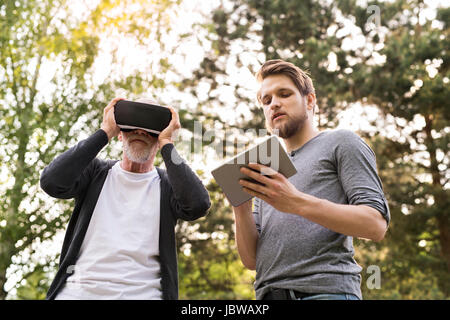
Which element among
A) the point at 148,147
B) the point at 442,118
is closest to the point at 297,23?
the point at 442,118

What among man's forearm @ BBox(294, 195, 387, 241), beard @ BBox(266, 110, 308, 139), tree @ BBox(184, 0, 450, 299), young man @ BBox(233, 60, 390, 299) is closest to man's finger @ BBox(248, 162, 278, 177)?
young man @ BBox(233, 60, 390, 299)

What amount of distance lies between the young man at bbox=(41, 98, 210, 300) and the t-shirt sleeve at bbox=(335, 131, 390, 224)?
83cm

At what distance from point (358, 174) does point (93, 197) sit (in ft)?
4.84

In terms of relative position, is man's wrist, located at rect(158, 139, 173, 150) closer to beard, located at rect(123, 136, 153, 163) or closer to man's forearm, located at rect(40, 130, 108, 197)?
beard, located at rect(123, 136, 153, 163)

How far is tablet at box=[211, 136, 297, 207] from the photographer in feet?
6.06

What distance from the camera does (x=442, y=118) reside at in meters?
11.1

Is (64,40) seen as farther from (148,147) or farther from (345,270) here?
(345,270)

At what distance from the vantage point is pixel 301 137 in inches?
94.1

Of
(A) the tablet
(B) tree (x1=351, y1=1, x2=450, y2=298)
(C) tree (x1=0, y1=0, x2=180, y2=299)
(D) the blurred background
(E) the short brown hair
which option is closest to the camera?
(A) the tablet

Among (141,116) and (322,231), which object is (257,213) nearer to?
(322,231)

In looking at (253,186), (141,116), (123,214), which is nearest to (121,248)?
(123,214)

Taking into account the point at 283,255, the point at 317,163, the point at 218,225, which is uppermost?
the point at 218,225

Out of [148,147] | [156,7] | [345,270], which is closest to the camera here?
A: [345,270]
